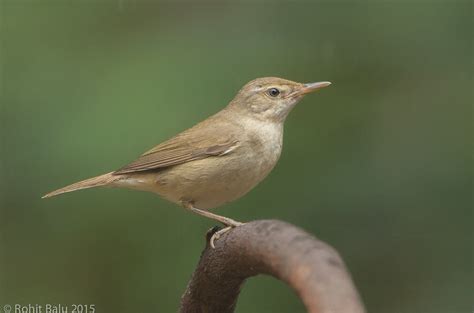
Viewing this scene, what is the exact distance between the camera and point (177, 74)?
452 centimetres

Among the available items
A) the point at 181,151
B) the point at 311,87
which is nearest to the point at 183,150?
the point at 181,151

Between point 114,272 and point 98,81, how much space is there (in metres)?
1.02

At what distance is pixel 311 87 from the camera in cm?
420

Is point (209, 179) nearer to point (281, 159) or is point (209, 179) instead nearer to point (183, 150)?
point (183, 150)

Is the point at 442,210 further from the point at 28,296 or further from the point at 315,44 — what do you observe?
the point at 28,296

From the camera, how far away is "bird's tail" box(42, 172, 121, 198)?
13.2ft

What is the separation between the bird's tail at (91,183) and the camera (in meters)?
4.03

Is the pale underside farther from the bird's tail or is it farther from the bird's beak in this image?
the bird's beak

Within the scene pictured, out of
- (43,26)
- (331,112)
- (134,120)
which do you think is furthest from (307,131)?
(43,26)

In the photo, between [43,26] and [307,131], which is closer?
[307,131]

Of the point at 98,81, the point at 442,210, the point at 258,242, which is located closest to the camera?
the point at 258,242

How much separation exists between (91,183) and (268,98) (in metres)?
1.06

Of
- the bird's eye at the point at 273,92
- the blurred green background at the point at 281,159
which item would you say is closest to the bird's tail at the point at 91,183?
the blurred green background at the point at 281,159

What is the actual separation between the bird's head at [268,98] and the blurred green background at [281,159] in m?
0.08
